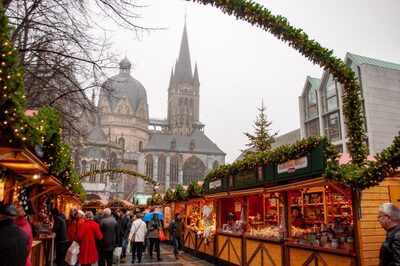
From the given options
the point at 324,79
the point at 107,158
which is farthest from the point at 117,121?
the point at 324,79

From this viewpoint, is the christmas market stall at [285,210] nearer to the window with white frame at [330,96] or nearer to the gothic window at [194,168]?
the window with white frame at [330,96]

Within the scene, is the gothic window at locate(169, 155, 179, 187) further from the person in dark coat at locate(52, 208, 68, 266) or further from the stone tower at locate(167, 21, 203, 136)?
the person in dark coat at locate(52, 208, 68, 266)

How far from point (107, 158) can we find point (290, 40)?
67733 mm

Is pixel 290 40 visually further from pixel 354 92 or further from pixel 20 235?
pixel 20 235

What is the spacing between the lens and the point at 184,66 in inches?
3957

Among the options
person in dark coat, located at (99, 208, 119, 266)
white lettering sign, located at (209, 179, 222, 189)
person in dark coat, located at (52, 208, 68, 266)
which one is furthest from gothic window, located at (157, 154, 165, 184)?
person in dark coat, located at (52, 208, 68, 266)

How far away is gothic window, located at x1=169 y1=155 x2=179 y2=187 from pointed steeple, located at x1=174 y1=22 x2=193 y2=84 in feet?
96.9

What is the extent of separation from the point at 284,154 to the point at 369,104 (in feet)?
95.6

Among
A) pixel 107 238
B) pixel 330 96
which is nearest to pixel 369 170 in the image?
pixel 107 238

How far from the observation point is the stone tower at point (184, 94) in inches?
3873

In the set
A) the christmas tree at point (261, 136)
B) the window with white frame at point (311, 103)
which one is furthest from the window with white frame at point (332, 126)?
the christmas tree at point (261, 136)

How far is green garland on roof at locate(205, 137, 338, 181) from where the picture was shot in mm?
6921

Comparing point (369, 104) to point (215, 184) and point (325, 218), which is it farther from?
point (325, 218)

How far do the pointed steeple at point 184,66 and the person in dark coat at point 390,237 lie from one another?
97.7 meters
